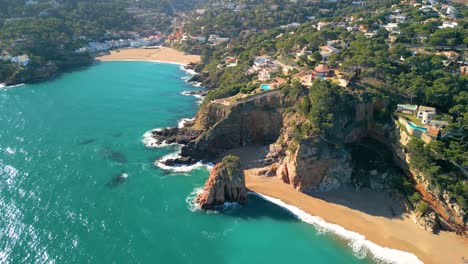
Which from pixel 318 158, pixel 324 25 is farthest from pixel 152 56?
pixel 318 158

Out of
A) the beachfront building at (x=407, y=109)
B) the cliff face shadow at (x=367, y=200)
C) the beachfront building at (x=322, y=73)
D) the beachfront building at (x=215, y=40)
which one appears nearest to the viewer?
the cliff face shadow at (x=367, y=200)

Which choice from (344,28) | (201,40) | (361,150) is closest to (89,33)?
(201,40)

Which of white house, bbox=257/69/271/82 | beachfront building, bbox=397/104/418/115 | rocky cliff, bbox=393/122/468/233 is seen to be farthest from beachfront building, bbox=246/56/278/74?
rocky cliff, bbox=393/122/468/233

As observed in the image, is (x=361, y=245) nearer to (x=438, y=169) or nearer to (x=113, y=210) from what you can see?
(x=438, y=169)

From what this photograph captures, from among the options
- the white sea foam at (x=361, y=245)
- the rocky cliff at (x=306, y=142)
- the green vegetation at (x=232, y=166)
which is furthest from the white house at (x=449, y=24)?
the green vegetation at (x=232, y=166)

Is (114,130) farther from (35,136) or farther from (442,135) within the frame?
(442,135)

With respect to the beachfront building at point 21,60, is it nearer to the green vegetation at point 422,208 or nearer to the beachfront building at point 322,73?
the beachfront building at point 322,73
